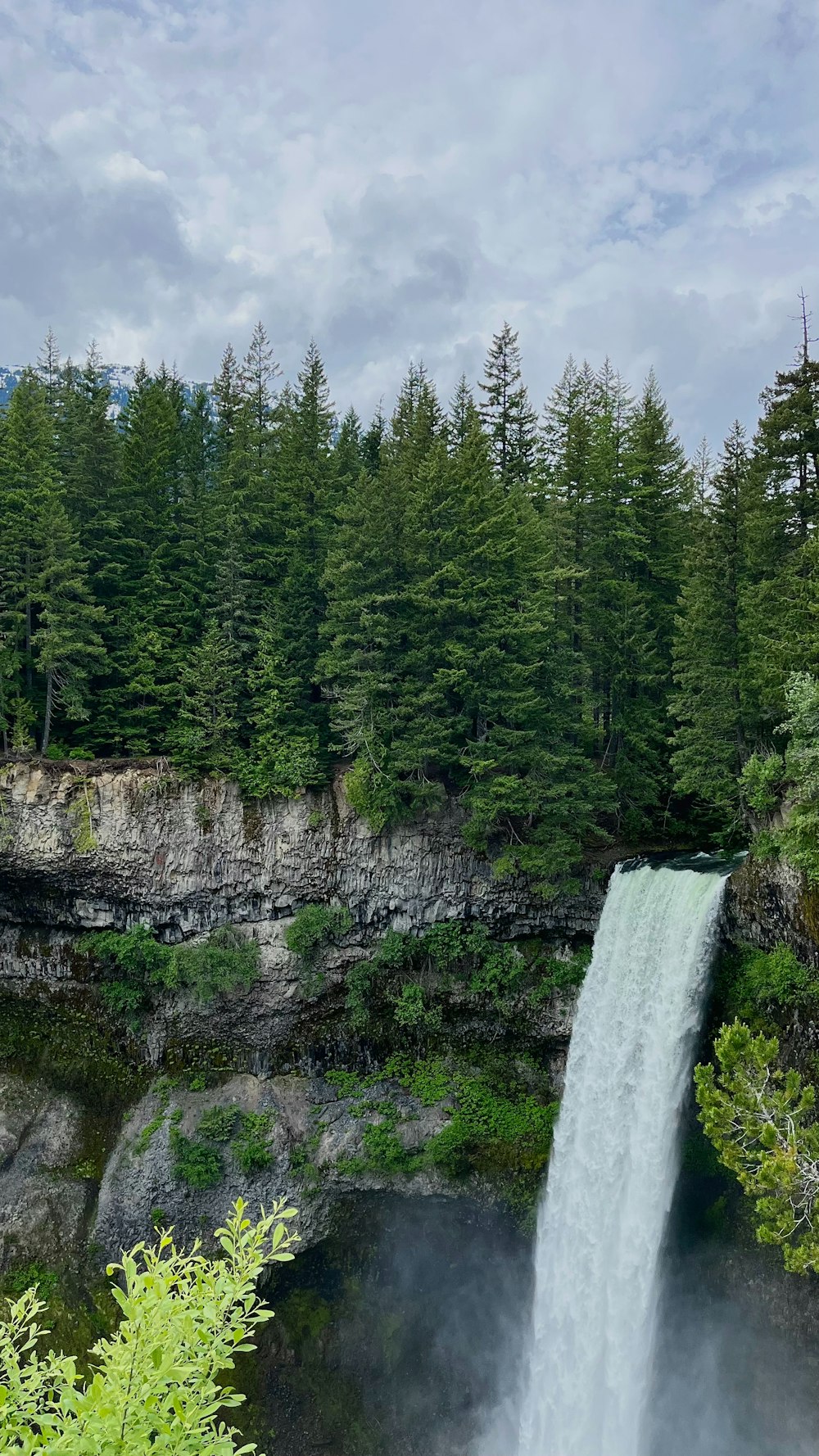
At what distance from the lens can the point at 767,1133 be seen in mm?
11281

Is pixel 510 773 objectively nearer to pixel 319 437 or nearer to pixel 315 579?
pixel 315 579

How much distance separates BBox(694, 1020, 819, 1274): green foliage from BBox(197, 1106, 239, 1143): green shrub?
13.6 m

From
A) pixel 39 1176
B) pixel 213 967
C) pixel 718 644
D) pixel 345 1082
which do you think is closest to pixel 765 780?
pixel 718 644

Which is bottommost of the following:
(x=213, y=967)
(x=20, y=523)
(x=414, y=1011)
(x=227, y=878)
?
(x=414, y=1011)

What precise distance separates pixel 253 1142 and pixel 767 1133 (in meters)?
14.2

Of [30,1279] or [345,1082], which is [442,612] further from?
[30,1279]

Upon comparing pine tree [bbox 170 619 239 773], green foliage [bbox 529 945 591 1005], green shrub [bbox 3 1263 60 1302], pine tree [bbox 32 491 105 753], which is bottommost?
green shrub [bbox 3 1263 60 1302]

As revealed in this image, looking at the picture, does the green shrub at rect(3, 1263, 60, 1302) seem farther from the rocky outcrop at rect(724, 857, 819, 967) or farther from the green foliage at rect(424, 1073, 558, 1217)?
the rocky outcrop at rect(724, 857, 819, 967)

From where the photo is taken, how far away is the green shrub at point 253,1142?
20562 mm

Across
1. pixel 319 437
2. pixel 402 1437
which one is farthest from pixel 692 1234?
pixel 319 437

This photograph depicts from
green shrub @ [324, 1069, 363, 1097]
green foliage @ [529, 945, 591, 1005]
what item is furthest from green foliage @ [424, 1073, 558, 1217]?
green foliage @ [529, 945, 591, 1005]

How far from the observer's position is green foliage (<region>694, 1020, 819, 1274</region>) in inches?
440

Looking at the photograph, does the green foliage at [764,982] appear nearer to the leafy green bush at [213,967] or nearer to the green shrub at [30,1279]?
the leafy green bush at [213,967]

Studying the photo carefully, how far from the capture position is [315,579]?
994 inches
